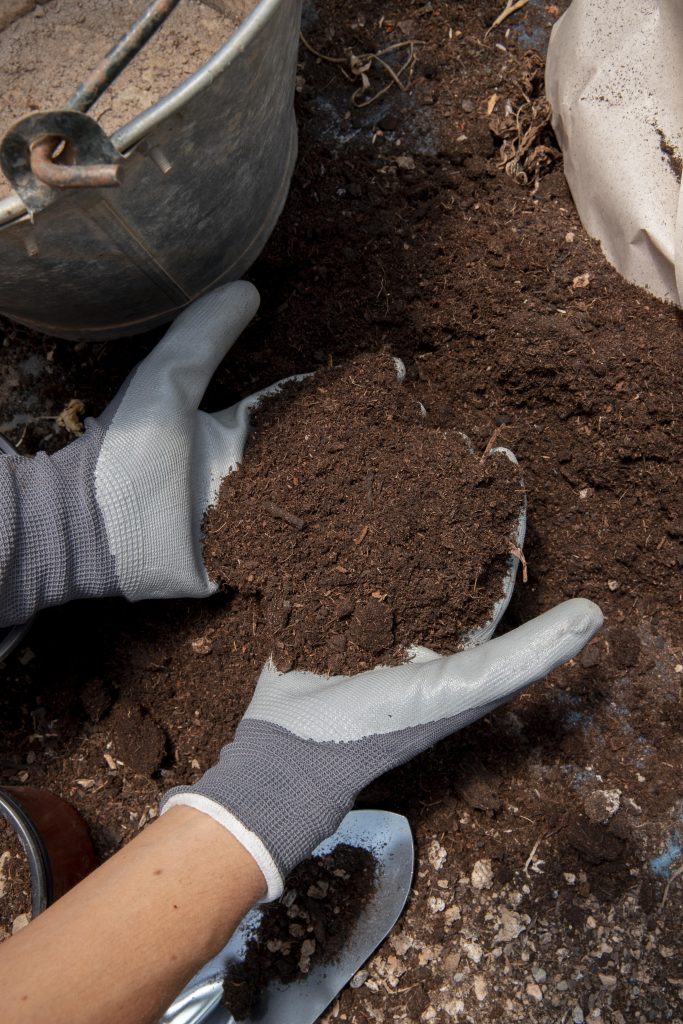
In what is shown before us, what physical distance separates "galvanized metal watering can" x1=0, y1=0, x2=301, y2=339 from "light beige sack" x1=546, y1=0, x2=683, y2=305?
0.62 m

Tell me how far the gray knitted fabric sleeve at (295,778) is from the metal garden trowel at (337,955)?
1.07ft

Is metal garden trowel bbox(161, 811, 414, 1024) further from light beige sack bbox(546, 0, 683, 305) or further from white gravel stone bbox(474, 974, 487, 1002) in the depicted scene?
light beige sack bbox(546, 0, 683, 305)

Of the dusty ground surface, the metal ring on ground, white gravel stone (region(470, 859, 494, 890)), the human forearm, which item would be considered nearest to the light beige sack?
the dusty ground surface

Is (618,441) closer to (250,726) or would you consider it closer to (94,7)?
(250,726)

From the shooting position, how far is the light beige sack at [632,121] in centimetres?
149

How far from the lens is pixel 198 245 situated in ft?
4.42

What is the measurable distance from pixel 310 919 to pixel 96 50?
6.00 feet

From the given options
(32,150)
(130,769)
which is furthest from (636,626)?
(32,150)

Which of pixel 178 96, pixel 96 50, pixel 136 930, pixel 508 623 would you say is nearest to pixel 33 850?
Answer: pixel 136 930

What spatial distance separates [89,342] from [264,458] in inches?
22.4

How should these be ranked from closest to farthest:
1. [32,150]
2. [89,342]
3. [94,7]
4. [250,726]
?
[32,150], [250,726], [94,7], [89,342]

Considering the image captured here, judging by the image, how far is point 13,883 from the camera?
1.46 metres

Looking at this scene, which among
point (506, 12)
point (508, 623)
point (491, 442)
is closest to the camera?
point (491, 442)

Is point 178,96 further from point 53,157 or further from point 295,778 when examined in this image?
point 295,778
